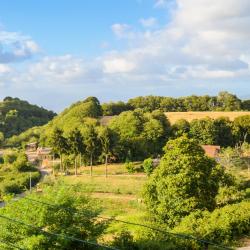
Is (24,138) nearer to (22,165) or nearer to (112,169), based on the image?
(22,165)

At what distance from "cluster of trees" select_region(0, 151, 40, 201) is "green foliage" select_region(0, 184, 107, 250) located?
82.2 ft

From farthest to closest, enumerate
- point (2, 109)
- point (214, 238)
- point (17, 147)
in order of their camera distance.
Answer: point (2, 109) < point (17, 147) < point (214, 238)

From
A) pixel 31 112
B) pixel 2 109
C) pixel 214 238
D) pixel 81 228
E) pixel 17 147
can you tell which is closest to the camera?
pixel 81 228

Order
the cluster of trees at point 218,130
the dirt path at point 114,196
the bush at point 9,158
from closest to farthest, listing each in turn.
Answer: the dirt path at point 114,196
the cluster of trees at point 218,130
the bush at point 9,158

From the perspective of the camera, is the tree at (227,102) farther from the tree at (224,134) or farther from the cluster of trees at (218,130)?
the tree at (224,134)

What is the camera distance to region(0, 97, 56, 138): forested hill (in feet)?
275

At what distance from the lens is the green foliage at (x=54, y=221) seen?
1509 cm

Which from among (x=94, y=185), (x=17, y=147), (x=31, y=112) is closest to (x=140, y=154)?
(x=94, y=185)

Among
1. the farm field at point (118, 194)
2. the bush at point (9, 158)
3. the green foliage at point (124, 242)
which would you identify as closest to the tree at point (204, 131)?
the farm field at point (118, 194)

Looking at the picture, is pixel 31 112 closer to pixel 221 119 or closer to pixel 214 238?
pixel 221 119

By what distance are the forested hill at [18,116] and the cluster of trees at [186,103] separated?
1929 centimetres

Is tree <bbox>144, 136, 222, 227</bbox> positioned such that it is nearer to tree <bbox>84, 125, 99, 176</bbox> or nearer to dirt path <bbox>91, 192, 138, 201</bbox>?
dirt path <bbox>91, 192, 138, 201</bbox>

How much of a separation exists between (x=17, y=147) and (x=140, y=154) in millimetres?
27729

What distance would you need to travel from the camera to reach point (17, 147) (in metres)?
73.6
